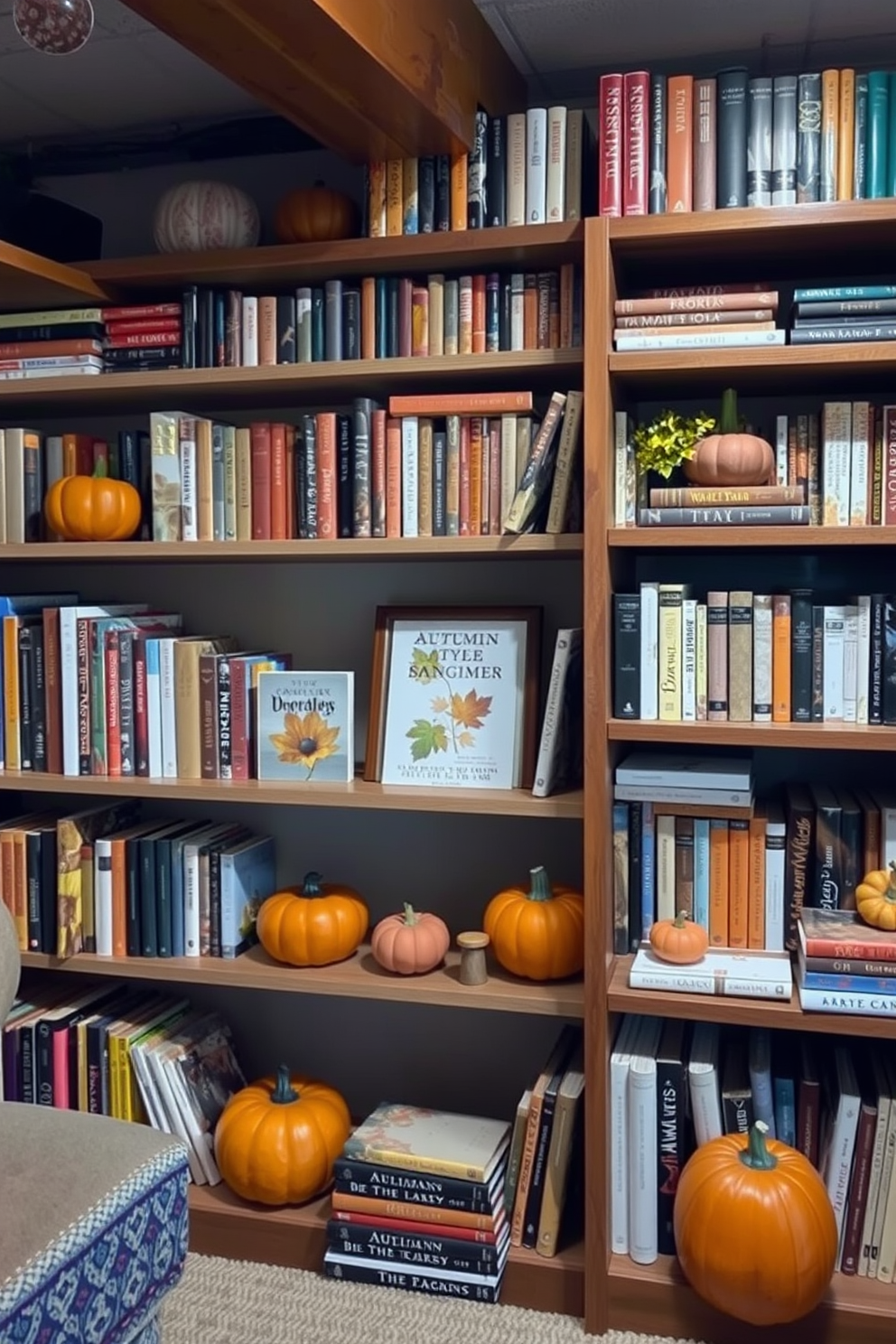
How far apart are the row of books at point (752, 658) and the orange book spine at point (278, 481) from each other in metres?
0.64

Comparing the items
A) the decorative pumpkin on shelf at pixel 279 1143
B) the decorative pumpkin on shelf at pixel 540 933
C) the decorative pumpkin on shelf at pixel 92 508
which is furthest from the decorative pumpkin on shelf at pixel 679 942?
the decorative pumpkin on shelf at pixel 92 508

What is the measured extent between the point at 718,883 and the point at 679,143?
1190 mm

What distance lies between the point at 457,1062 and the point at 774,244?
1627 millimetres

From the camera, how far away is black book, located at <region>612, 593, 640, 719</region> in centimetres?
191

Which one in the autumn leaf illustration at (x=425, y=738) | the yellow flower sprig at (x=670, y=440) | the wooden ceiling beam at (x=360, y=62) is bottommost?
the autumn leaf illustration at (x=425, y=738)

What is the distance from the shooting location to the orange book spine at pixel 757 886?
195 cm

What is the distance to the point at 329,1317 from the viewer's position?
1952 millimetres

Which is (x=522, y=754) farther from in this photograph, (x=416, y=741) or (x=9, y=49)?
(x=9, y=49)

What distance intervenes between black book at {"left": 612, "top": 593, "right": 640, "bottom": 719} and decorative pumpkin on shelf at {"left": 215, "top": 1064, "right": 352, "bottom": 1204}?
36.2 inches

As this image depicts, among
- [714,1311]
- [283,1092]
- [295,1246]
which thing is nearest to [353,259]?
[283,1092]

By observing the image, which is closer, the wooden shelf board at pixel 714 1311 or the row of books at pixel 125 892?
the wooden shelf board at pixel 714 1311

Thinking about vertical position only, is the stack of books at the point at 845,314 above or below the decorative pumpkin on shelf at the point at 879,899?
above

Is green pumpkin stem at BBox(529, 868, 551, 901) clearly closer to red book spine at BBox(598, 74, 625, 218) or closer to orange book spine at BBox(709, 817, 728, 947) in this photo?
orange book spine at BBox(709, 817, 728, 947)

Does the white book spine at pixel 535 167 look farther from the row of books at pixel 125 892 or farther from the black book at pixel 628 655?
the row of books at pixel 125 892
